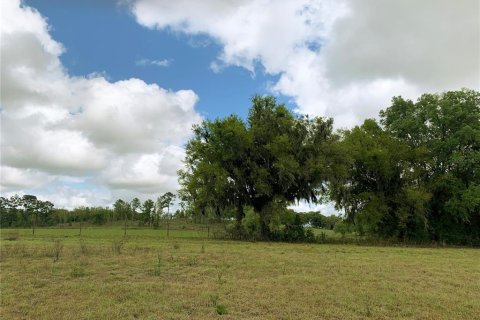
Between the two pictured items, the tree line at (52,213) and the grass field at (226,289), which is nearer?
the grass field at (226,289)

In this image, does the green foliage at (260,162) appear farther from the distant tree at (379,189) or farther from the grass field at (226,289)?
the grass field at (226,289)

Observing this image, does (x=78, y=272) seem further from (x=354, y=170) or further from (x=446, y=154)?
(x=446, y=154)

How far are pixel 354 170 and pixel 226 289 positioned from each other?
27.3 meters

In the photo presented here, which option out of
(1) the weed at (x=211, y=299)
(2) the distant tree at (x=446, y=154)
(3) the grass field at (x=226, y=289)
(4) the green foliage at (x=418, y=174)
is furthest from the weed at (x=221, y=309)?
(2) the distant tree at (x=446, y=154)

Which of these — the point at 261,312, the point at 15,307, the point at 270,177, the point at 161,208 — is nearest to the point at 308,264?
the point at 261,312

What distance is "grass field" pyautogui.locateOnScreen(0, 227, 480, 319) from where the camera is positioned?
825cm

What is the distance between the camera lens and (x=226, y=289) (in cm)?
1003

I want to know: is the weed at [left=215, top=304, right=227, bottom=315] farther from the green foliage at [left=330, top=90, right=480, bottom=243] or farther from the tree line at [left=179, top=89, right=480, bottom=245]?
the green foliage at [left=330, top=90, right=480, bottom=243]

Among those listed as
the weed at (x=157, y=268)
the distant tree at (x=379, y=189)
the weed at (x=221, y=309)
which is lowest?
the weed at (x=221, y=309)

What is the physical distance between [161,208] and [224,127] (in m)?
55.8

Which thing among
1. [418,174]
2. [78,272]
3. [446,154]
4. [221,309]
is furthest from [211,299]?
[446,154]

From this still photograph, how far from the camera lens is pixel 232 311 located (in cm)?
830

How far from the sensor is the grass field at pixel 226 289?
8250mm

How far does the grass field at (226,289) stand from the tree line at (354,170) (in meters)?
17.0
